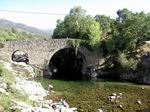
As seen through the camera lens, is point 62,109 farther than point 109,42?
No

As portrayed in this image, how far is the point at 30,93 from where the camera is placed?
38.5m

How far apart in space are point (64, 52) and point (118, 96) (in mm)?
32243

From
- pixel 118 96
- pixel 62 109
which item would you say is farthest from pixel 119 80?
pixel 62 109

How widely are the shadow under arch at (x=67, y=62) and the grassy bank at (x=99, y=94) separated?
1292 cm

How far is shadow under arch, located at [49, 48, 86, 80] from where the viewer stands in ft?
220

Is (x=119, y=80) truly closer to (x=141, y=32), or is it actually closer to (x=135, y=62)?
(x=135, y=62)

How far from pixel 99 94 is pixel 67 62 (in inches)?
1218

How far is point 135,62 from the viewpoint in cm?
5600

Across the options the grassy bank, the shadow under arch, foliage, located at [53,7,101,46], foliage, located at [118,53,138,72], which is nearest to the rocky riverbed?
the grassy bank

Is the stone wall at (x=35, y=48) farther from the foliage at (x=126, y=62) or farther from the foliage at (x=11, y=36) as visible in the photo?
the foliage at (x=11, y=36)

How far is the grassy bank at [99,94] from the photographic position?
3519 cm

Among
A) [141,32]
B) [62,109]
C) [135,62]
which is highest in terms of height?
[141,32]

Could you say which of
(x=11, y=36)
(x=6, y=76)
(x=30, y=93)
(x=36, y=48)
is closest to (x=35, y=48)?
(x=36, y=48)

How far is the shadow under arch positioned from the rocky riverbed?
10070mm
